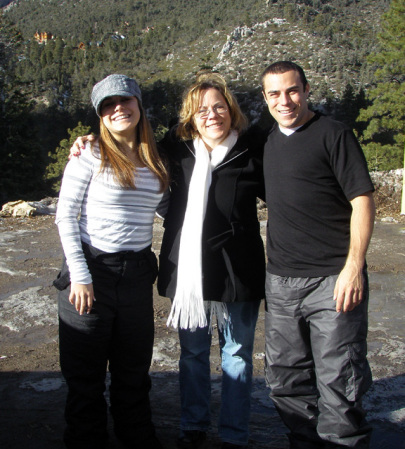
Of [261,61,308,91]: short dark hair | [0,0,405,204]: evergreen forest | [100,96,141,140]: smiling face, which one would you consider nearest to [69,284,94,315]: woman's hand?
[100,96,141,140]: smiling face

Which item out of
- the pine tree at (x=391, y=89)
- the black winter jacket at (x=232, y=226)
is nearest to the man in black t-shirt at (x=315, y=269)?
the black winter jacket at (x=232, y=226)

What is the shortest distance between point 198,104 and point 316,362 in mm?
1281

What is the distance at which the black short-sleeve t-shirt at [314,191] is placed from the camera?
83.0 inches

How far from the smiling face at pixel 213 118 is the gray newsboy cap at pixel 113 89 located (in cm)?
32

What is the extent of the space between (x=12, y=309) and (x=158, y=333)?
1.52 metres

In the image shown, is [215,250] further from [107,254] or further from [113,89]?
[113,89]

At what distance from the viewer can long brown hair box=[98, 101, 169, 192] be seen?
226cm

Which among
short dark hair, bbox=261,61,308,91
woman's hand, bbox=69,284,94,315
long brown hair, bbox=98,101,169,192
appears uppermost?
short dark hair, bbox=261,61,308,91

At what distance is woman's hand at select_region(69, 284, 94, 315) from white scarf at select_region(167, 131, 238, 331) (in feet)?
1.36

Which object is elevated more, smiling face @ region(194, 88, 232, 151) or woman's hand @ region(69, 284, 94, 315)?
smiling face @ region(194, 88, 232, 151)

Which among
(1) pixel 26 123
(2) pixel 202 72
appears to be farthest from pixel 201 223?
(1) pixel 26 123

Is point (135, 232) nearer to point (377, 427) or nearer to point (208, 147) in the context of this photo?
point (208, 147)

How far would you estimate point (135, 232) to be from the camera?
236 centimetres

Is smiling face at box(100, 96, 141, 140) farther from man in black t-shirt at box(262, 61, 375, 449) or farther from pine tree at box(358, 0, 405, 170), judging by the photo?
pine tree at box(358, 0, 405, 170)
